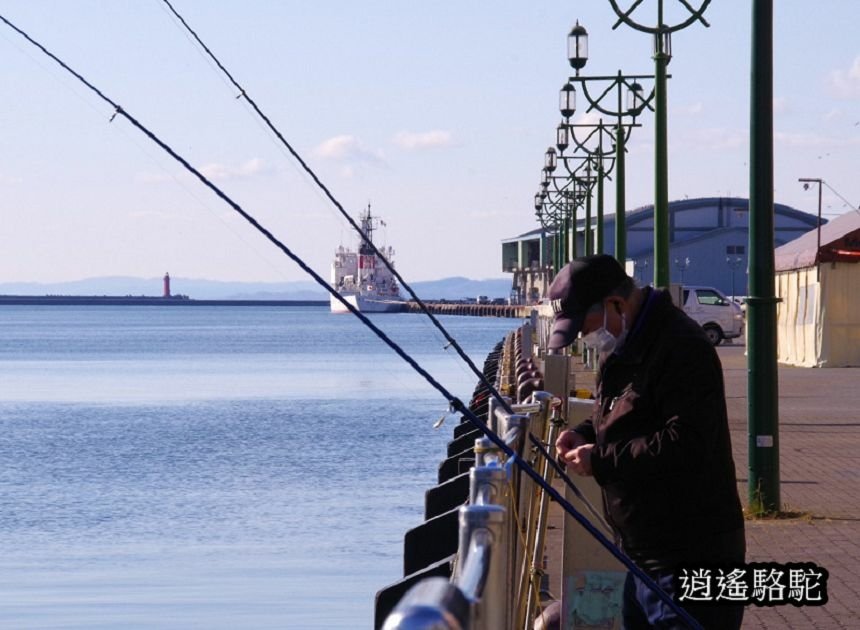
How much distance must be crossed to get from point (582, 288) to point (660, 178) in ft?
51.9

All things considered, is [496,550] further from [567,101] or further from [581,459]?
[567,101]

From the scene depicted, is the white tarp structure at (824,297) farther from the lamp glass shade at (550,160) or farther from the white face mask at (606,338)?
the white face mask at (606,338)

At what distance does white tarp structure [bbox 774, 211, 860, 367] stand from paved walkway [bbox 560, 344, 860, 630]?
8.77 meters

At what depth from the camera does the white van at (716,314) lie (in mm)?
51469

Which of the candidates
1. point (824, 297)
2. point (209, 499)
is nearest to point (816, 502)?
point (209, 499)

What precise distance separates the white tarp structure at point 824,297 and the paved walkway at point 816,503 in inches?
345

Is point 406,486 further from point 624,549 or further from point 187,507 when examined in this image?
point 624,549

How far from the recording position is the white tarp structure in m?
35.6

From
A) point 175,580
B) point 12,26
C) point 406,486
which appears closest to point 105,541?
point 175,580

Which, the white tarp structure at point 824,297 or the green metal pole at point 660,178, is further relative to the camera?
the white tarp structure at point 824,297

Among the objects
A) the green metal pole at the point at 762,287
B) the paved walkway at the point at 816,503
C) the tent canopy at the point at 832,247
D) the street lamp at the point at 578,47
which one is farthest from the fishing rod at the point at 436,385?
the tent canopy at the point at 832,247

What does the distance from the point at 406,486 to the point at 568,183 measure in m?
27.4

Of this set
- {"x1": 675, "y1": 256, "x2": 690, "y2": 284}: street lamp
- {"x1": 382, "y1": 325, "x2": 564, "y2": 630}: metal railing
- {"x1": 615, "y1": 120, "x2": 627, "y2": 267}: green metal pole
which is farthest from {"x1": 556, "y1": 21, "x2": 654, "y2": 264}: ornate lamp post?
{"x1": 675, "y1": 256, "x2": 690, "y2": 284}: street lamp

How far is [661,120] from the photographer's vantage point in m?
19.9
